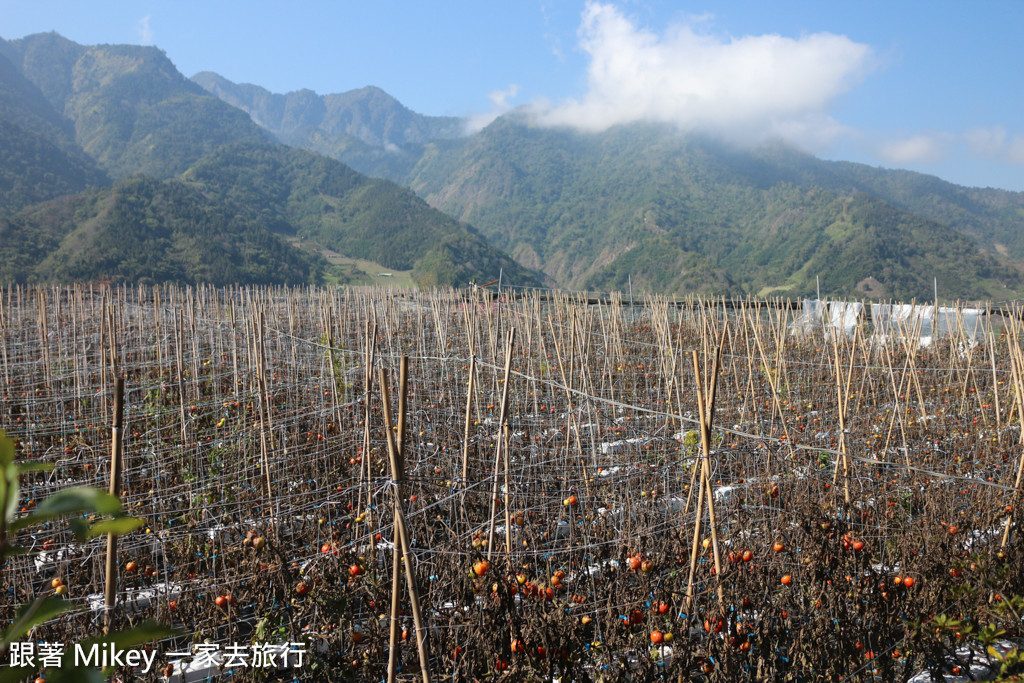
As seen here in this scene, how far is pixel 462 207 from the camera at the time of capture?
102 metres

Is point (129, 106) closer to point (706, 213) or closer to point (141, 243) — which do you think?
point (141, 243)

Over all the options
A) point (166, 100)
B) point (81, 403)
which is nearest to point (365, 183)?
point (166, 100)

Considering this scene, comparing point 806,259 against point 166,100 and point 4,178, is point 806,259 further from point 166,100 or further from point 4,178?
point 166,100

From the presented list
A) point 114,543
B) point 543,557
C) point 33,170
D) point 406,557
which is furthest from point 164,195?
point 406,557

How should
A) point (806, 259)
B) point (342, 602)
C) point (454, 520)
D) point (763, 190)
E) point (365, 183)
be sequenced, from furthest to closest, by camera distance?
point (763, 190) < point (365, 183) < point (806, 259) < point (454, 520) < point (342, 602)

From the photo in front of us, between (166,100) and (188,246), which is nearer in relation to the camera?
(188,246)

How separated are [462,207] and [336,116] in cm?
10485

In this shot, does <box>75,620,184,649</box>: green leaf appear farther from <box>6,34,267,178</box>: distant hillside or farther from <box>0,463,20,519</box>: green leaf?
<box>6,34,267,178</box>: distant hillside

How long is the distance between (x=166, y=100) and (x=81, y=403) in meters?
107

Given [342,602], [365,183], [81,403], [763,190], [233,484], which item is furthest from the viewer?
[763,190]

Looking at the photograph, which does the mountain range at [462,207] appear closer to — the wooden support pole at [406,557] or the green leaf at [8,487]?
the wooden support pole at [406,557]

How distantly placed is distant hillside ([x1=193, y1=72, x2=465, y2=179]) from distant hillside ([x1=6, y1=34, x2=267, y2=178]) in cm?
6082

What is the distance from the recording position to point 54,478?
390 centimetres

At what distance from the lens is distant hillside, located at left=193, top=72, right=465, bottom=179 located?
17338 centimetres
